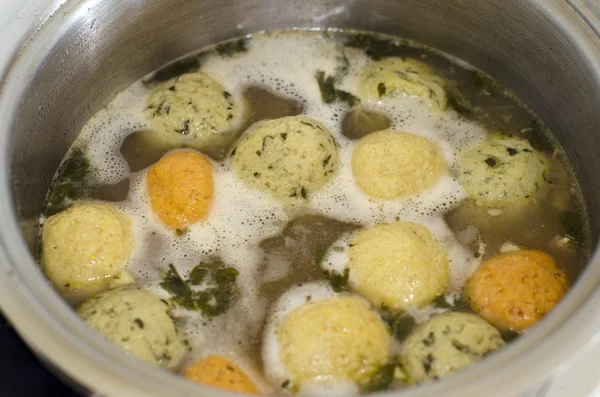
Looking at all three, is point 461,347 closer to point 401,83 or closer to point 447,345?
point 447,345

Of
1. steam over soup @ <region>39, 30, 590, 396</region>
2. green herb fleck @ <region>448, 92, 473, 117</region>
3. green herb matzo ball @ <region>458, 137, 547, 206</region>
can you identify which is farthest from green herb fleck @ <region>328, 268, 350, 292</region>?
green herb fleck @ <region>448, 92, 473, 117</region>

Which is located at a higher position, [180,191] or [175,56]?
[175,56]

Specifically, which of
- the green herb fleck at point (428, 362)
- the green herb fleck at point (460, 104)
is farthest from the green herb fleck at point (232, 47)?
the green herb fleck at point (428, 362)

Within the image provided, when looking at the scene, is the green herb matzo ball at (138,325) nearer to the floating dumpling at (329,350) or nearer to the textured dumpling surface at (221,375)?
the textured dumpling surface at (221,375)

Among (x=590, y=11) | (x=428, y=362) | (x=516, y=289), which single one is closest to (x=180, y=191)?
(x=428, y=362)

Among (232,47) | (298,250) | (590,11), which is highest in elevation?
(590,11)

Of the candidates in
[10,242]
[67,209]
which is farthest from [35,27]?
[10,242]

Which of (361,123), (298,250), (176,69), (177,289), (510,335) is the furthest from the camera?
(176,69)

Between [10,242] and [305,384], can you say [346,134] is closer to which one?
[305,384]
